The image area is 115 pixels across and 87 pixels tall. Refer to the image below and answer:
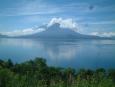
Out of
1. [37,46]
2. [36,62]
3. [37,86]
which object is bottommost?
[37,86]

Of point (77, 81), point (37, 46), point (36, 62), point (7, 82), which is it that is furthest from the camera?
point (37, 46)

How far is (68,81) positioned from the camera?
460cm

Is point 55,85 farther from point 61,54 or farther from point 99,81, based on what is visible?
point 61,54

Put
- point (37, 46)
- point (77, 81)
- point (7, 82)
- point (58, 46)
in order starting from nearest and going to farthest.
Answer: point (7, 82)
point (77, 81)
point (37, 46)
point (58, 46)

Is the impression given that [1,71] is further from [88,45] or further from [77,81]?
[88,45]

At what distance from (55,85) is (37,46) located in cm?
1205

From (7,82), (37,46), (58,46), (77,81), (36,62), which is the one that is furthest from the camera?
(58,46)

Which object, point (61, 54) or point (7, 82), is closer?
point (7, 82)

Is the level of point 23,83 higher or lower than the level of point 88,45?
lower

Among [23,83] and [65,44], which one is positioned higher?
[65,44]

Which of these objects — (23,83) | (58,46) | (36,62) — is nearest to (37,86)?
(23,83)

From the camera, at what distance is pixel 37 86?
14.0ft

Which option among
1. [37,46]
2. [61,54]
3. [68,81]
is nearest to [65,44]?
[61,54]

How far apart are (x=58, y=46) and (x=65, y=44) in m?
1.16
